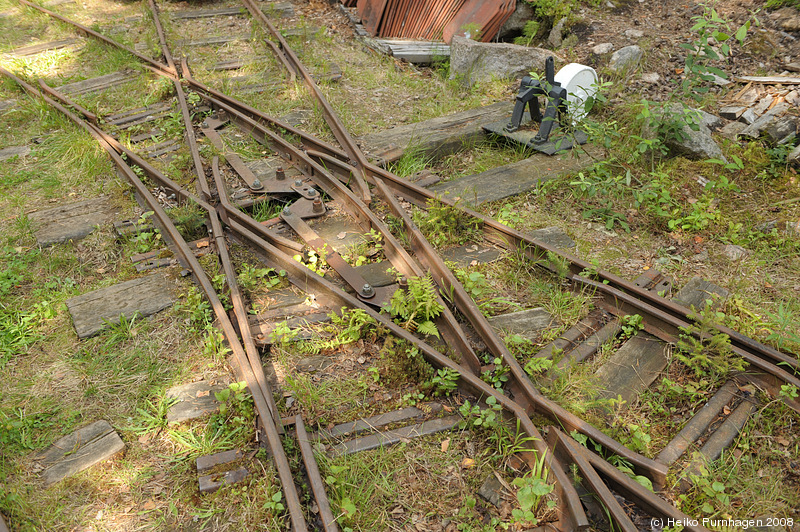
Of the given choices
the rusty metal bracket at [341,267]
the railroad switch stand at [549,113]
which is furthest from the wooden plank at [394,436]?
the railroad switch stand at [549,113]

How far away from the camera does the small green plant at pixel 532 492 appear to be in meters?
2.96

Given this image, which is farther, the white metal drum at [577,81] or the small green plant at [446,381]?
the white metal drum at [577,81]

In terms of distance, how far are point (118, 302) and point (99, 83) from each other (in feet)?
16.5

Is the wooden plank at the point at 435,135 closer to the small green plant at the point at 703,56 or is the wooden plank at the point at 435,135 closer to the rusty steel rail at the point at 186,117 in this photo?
the rusty steel rail at the point at 186,117

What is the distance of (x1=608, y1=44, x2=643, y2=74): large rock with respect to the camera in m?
7.33

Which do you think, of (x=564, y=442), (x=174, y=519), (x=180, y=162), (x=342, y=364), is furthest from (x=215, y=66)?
(x=564, y=442)

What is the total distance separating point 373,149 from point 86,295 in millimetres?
3397

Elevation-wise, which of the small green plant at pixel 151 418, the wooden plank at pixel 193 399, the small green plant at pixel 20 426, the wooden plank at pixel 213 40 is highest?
the wooden plank at pixel 213 40

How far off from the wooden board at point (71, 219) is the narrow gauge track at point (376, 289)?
40cm

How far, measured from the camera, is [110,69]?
830 centimetres

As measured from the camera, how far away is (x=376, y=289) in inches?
177

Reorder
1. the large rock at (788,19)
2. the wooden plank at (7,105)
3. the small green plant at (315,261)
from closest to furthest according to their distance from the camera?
the small green plant at (315,261) → the large rock at (788,19) → the wooden plank at (7,105)

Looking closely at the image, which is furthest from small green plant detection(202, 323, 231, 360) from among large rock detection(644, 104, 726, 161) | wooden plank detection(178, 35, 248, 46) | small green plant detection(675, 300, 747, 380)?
wooden plank detection(178, 35, 248, 46)

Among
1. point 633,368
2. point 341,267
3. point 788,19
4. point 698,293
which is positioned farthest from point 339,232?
point 788,19
